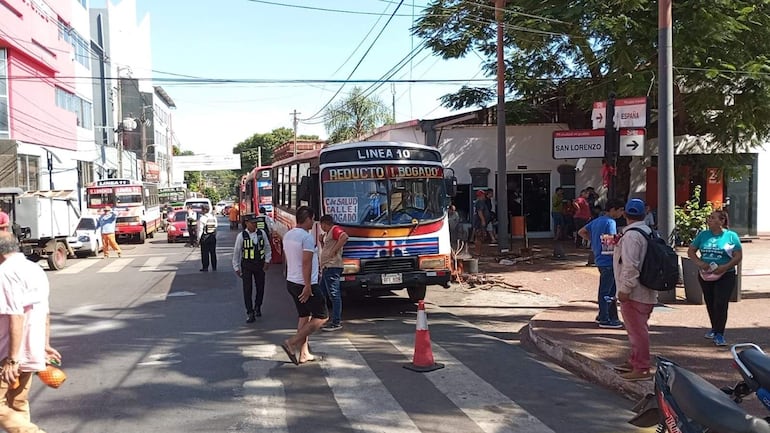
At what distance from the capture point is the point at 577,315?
952 cm

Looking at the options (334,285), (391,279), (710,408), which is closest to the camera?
(710,408)

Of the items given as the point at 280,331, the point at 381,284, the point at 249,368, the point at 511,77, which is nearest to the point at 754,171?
the point at 511,77

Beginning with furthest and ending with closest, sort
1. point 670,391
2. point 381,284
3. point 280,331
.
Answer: point 381,284 < point 280,331 < point 670,391

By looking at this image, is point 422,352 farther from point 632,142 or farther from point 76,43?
point 76,43

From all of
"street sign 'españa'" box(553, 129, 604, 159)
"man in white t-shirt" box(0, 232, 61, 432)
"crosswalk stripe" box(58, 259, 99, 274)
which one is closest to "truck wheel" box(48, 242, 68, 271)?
"crosswalk stripe" box(58, 259, 99, 274)

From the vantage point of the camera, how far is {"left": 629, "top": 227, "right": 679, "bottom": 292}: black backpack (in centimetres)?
592

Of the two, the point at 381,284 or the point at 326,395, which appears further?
the point at 381,284

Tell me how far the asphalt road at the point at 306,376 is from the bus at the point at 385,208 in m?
0.76

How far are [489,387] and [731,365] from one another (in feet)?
8.56

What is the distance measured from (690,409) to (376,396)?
318 centimetres

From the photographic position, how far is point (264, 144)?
90.5 meters

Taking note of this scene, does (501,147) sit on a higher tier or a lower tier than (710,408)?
higher

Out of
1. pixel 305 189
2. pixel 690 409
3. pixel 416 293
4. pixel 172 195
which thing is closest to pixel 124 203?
pixel 305 189

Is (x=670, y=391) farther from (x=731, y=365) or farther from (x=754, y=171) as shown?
(x=754, y=171)
